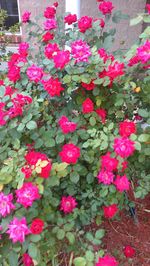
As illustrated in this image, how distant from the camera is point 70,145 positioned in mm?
1155

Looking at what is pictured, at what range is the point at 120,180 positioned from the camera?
123 centimetres

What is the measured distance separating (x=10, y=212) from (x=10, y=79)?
0.69 m

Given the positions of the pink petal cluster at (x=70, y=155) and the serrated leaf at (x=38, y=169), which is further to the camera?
the pink petal cluster at (x=70, y=155)

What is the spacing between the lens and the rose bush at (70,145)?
3.44 feet

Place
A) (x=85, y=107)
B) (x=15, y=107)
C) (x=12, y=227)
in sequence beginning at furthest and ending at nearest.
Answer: (x=85, y=107) → (x=15, y=107) → (x=12, y=227)

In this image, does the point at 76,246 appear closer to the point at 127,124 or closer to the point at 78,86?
the point at 127,124

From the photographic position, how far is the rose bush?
41.3 inches

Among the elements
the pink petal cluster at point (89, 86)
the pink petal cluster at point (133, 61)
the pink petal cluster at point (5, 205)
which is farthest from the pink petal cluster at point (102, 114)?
the pink petal cluster at point (5, 205)

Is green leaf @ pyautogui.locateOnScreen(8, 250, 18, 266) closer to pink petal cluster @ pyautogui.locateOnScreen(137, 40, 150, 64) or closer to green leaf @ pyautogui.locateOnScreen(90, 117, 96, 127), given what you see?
green leaf @ pyautogui.locateOnScreen(90, 117, 96, 127)

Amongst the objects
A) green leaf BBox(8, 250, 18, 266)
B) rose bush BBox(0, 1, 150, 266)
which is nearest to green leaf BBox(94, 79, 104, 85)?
rose bush BBox(0, 1, 150, 266)

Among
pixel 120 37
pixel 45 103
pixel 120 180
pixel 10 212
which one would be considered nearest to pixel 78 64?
pixel 45 103

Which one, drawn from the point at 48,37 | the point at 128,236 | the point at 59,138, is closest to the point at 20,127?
the point at 59,138

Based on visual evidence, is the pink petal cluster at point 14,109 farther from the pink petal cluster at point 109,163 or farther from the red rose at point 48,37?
the red rose at point 48,37

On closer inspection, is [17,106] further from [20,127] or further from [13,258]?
[13,258]
